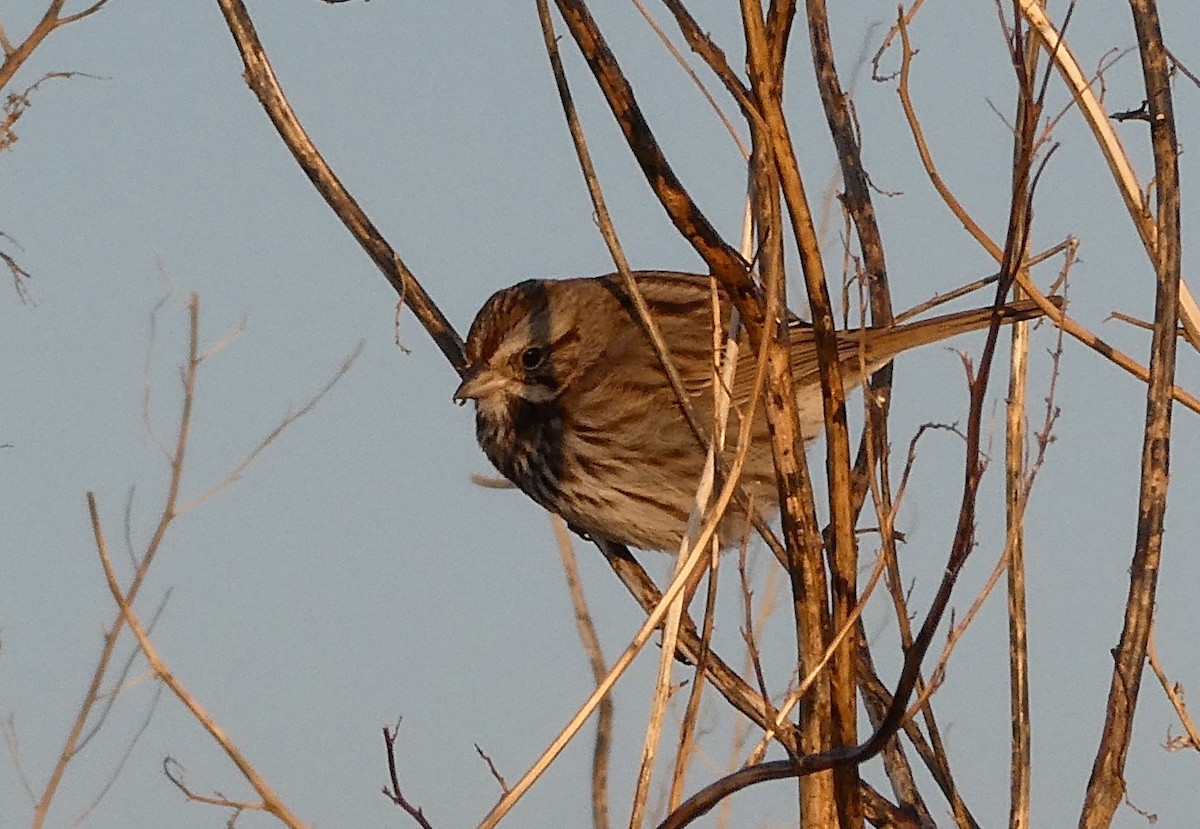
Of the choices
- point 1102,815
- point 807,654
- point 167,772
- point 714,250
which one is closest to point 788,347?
point 714,250

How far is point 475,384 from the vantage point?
4.55m

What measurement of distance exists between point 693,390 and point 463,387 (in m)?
0.76

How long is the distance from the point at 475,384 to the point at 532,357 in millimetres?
421

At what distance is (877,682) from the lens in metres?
2.91

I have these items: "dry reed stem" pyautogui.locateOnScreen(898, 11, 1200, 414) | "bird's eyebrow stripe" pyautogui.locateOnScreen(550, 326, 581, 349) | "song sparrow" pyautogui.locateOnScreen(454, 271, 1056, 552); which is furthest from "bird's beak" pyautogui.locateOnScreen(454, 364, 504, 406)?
"dry reed stem" pyautogui.locateOnScreen(898, 11, 1200, 414)

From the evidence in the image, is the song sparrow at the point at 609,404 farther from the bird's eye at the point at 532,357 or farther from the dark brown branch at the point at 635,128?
the dark brown branch at the point at 635,128

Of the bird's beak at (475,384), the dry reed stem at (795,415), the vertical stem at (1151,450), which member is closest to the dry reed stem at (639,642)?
the dry reed stem at (795,415)

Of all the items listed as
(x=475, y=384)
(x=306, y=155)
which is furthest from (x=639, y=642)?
(x=475, y=384)

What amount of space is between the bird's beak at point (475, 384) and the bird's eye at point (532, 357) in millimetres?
258

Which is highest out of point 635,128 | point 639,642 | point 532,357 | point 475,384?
point 532,357

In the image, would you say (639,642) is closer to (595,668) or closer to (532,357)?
(595,668)

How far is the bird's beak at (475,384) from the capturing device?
4535 millimetres

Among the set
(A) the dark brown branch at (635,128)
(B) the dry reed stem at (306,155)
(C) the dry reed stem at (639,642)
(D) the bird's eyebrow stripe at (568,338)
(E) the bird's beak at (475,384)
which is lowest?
(C) the dry reed stem at (639,642)

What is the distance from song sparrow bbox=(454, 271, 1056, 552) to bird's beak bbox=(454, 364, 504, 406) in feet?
0.32
